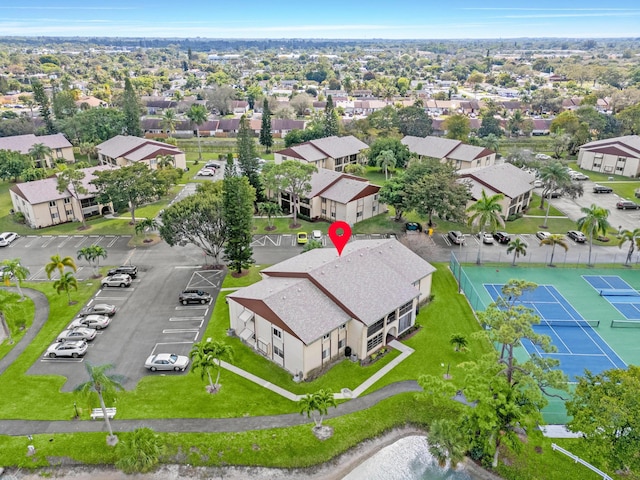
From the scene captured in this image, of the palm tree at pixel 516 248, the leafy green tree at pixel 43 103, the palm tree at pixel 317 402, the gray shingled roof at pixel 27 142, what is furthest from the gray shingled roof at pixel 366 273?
the leafy green tree at pixel 43 103

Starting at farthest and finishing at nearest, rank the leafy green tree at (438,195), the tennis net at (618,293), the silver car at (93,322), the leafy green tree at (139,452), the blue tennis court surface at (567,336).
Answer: the leafy green tree at (438,195) → the tennis net at (618,293) → the silver car at (93,322) → the blue tennis court surface at (567,336) → the leafy green tree at (139,452)

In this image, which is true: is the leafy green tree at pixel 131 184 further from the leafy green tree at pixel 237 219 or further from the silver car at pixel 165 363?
the silver car at pixel 165 363

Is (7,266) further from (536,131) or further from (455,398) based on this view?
(536,131)

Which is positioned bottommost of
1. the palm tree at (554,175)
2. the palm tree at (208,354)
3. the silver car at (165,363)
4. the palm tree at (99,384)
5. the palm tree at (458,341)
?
the silver car at (165,363)

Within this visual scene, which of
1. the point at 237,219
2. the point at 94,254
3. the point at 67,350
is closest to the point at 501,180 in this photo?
the point at 237,219

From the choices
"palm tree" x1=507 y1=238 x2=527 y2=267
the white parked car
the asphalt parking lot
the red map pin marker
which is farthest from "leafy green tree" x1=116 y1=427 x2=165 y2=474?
the white parked car

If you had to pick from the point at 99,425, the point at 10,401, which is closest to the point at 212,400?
the point at 99,425

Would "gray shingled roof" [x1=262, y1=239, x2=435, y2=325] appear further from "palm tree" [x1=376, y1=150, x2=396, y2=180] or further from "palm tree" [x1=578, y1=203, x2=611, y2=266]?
"palm tree" [x1=376, y1=150, x2=396, y2=180]
